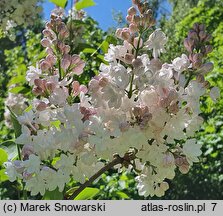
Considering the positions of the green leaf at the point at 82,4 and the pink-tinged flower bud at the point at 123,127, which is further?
the green leaf at the point at 82,4

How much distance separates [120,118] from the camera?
941mm

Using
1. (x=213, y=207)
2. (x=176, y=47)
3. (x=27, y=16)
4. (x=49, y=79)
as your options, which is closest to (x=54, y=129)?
(x=49, y=79)

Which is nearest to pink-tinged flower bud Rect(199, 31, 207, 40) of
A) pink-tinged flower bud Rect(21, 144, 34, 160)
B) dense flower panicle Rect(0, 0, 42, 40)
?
pink-tinged flower bud Rect(21, 144, 34, 160)

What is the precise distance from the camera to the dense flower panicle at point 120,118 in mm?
935

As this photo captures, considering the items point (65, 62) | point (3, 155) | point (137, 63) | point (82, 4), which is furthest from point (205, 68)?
point (82, 4)

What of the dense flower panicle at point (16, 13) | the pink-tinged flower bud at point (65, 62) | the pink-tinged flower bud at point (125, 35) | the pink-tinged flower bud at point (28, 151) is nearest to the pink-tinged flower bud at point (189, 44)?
the pink-tinged flower bud at point (125, 35)

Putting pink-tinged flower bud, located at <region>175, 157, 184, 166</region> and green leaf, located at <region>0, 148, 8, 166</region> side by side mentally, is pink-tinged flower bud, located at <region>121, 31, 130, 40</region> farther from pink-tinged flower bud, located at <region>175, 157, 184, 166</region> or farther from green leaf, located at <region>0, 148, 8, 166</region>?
green leaf, located at <region>0, 148, 8, 166</region>

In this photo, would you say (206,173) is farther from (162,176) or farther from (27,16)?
(162,176)

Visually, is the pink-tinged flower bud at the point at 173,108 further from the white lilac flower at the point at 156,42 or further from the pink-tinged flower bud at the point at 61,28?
the pink-tinged flower bud at the point at 61,28

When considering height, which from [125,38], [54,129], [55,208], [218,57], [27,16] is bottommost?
[55,208]

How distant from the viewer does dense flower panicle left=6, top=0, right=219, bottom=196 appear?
94 cm

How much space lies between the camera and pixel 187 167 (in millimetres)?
979

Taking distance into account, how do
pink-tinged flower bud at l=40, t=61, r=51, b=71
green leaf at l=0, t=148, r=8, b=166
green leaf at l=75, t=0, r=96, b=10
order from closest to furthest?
pink-tinged flower bud at l=40, t=61, r=51, b=71, green leaf at l=0, t=148, r=8, b=166, green leaf at l=75, t=0, r=96, b=10

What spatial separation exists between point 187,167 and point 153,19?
0.28m
